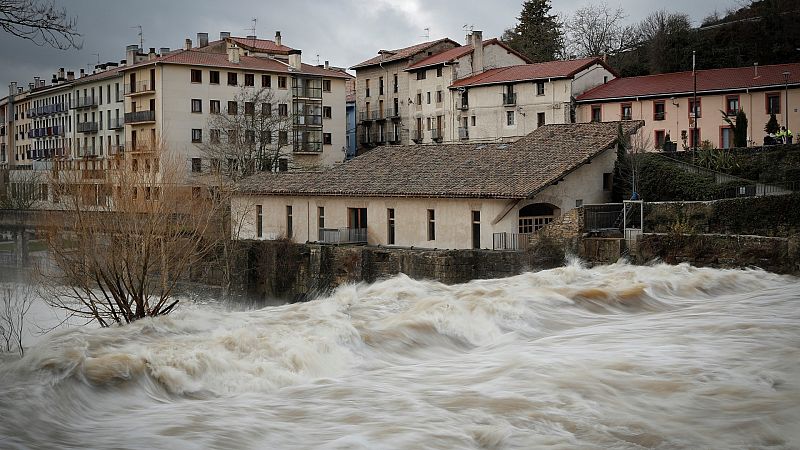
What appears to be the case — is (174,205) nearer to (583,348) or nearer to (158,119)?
(583,348)

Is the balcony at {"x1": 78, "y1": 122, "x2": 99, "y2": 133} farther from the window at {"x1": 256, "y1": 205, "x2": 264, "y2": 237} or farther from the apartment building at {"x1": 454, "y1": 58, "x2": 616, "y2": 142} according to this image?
the window at {"x1": 256, "y1": 205, "x2": 264, "y2": 237}

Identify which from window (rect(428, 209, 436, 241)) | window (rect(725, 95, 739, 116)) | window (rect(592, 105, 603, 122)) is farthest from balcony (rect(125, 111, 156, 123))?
window (rect(725, 95, 739, 116))

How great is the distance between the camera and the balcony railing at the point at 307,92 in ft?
205

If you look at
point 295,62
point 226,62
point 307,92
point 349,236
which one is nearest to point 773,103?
point 349,236

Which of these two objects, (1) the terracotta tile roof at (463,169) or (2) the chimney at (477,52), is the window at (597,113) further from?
(1) the terracotta tile roof at (463,169)

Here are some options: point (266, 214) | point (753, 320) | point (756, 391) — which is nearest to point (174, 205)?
point (266, 214)

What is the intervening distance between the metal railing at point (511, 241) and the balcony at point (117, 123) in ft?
127

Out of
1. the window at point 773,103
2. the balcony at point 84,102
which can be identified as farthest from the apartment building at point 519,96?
the balcony at point 84,102

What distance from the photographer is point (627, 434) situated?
9.30 meters

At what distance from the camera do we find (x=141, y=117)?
57.4 meters

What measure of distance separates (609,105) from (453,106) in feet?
41.9

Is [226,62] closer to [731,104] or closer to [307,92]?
[307,92]

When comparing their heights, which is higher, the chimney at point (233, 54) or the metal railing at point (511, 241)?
the chimney at point (233, 54)

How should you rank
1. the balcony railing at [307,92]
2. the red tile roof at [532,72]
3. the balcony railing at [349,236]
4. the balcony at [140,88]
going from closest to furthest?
1. the balcony railing at [349,236]
2. the red tile roof at [532,72]
3. the balcony at [140,88]
4. the balcony railing at [307,92]
